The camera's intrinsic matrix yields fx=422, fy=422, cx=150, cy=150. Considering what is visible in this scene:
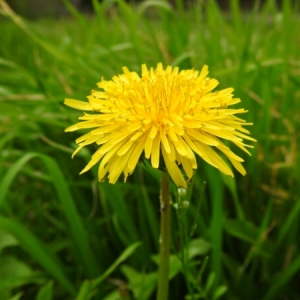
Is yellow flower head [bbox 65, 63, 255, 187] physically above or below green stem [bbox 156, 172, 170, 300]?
above

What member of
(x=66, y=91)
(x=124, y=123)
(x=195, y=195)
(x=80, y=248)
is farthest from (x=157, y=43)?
(x=124, y=123)

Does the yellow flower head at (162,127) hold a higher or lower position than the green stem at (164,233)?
higher

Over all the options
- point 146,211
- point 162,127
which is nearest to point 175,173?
point 162,127

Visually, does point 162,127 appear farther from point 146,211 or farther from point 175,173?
point 146,211

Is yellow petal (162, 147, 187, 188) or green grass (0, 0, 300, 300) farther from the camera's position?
green grass (0, 0, 300, 300)

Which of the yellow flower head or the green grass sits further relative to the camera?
the green grass

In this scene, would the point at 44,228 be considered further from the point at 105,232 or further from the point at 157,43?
the point at 157,43

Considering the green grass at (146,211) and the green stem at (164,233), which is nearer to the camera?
the green stem at (164,233)

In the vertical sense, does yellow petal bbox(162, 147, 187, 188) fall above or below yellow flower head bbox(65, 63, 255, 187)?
below
